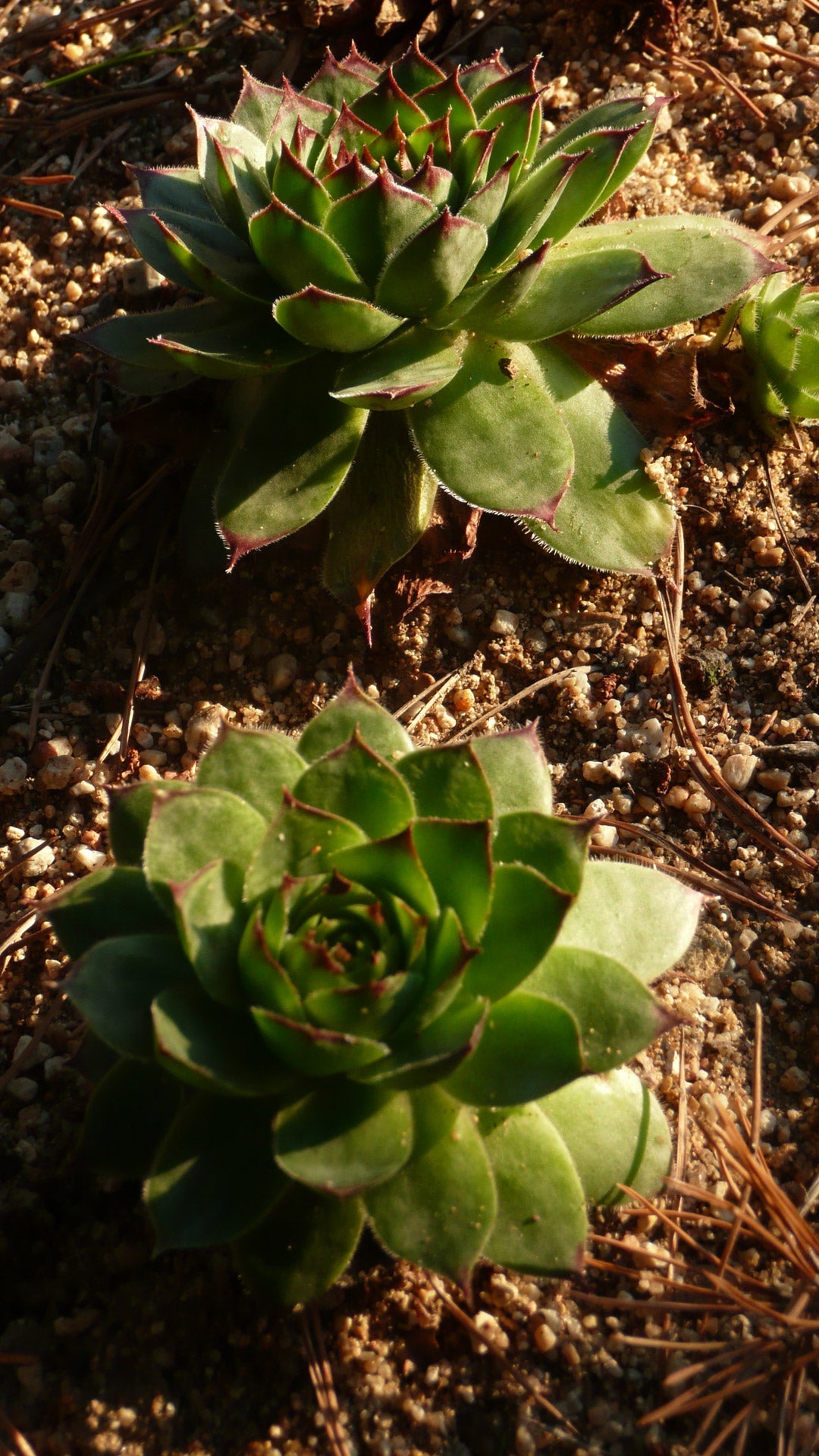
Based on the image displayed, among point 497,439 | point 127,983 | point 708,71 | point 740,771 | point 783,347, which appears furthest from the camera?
point 708,71

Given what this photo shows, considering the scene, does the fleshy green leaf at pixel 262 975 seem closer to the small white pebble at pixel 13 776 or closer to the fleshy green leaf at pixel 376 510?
the fleshy green leaf at pixel 376 510

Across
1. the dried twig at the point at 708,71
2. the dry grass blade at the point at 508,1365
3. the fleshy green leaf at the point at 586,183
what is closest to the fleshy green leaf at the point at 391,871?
the dry grass blade at the point at 508,1365

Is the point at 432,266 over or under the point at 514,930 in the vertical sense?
over

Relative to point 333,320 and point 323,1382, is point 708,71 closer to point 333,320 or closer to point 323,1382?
point 333,320

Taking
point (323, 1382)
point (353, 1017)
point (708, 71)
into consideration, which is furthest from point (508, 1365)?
point (708, 71)

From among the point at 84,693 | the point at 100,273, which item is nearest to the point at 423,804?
the point at 84,693

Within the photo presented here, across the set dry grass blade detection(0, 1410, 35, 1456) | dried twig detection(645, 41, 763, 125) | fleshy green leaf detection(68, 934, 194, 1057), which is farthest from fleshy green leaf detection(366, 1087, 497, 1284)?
dried twig detection(645, 41, 763, 125)
